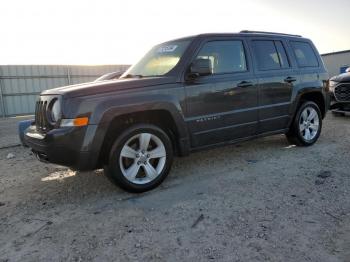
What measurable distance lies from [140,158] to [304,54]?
381 centimetres

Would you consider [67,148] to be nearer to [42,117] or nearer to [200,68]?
[42,117]

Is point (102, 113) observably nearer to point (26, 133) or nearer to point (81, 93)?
point (81, 93)

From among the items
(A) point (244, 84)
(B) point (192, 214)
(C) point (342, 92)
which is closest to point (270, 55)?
(A) point (244, 84)

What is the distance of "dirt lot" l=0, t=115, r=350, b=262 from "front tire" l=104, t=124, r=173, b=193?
0.18m

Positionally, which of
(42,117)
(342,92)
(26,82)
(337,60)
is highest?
(337,60)

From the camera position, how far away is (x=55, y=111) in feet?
12.1

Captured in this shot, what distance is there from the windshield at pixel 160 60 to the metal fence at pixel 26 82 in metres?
13.9

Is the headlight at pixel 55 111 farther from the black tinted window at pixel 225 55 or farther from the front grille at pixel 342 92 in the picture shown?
the front grille at pixel 342 92

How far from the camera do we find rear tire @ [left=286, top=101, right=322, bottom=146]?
19.0ft

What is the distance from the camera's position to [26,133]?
13.7 ft

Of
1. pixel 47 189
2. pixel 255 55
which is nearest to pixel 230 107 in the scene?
pixel 255 55

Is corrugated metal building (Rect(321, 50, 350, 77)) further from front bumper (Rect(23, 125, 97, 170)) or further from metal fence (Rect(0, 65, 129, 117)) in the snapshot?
front bumper (Rect(23, 125, 97, 170))

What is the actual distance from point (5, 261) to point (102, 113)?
167cm

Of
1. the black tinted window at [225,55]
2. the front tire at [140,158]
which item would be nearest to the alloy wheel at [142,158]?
the front tire at [140,158]
